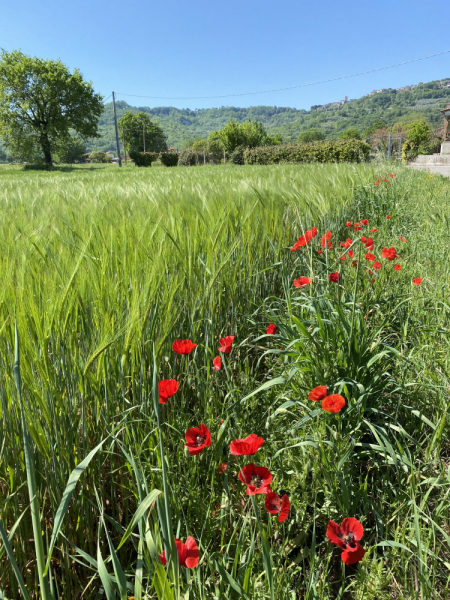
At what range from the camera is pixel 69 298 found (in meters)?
0.76

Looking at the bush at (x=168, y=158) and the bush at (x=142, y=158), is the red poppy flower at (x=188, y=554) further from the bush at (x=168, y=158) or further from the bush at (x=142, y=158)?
the bush at (x=142, y=158)

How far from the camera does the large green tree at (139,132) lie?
246 feet

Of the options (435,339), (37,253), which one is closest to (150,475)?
(37,253)

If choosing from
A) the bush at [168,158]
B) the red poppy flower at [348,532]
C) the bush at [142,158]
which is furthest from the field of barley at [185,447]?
the bush at [142,158]

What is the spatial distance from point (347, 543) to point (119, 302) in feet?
2.44

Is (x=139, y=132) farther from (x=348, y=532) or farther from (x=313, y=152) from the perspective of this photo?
(x=348, y=532)

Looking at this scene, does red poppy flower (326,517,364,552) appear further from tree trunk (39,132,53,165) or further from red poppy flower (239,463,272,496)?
tree trunk (39,132,53,165)

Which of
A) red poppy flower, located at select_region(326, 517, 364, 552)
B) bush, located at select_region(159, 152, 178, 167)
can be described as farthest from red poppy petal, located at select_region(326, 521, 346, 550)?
bush, located at select_region(159, 152, 178, 167)

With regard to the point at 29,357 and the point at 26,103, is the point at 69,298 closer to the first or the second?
the point at 29,357

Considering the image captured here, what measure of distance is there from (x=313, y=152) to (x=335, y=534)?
69.2 ft

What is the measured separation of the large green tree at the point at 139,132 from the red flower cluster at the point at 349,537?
8280cm

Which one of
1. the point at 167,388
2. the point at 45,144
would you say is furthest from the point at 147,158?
the point at 167,388

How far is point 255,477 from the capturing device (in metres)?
0.66

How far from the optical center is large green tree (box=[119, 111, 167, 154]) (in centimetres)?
7488
